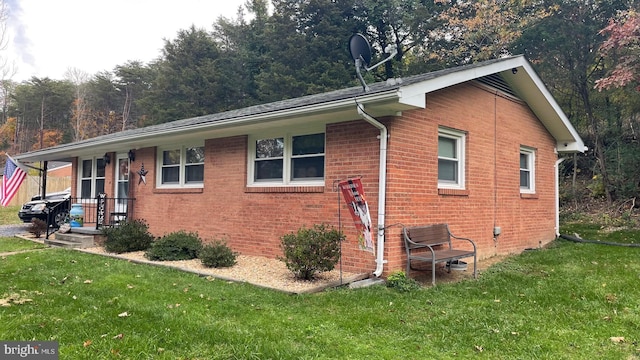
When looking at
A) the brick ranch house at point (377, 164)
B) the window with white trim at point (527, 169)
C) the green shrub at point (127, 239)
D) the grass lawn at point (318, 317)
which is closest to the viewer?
the grass lawn at point (318, 317)

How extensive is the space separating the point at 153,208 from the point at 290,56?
57.5 ft

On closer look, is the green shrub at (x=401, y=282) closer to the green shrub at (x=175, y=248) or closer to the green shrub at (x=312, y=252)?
the green shrub at (x=312, y=252)

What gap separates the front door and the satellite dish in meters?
8.85

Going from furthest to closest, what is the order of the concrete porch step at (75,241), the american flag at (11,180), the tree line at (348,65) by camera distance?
the tree line at (348,65)
the american flag at (11,180)
the concrete porch step at (75,241)

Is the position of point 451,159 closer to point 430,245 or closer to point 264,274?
point 430,245

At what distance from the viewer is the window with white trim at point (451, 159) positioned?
8.18 metres

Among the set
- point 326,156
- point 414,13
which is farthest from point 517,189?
point 414,13

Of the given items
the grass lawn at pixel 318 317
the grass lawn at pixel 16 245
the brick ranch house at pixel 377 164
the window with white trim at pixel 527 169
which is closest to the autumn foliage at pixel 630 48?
the brick ranch house at pixel 377 164

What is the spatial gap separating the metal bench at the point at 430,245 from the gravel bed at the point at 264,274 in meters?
0.92

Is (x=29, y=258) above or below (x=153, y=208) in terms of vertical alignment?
below

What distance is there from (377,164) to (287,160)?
85.5 inches

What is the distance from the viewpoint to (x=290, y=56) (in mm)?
26672

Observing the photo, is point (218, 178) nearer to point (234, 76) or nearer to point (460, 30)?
point (460, 30)

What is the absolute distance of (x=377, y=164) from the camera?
22.8ft
